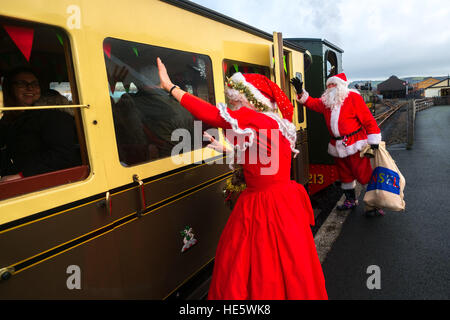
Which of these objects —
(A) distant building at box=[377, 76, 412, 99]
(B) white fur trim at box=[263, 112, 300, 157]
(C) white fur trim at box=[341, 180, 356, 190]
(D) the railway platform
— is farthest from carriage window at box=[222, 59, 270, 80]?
(A) distant building at box=[377, 76, 412, 99]

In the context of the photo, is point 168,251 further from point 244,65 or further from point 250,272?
point 244,65

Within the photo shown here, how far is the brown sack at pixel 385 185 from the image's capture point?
3816mm

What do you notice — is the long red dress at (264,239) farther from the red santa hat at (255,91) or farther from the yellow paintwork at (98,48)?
the yellow paintwork at (98,48)

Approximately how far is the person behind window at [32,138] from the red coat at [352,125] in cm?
346

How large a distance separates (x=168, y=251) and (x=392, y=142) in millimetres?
10740

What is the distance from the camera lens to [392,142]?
10906mm

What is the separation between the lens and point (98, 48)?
183 centimetres

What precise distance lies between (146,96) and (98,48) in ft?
1.68

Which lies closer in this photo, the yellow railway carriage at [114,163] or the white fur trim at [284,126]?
the yellow railway carriage at [114,163]

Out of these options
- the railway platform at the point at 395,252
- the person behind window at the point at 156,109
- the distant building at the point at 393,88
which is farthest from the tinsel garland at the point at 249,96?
the distant building at the point at 393,88

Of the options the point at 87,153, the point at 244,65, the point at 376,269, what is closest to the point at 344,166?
the point at 376,269

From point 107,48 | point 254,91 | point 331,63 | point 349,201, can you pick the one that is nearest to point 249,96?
point 254,91

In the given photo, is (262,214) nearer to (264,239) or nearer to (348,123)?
(264,239)

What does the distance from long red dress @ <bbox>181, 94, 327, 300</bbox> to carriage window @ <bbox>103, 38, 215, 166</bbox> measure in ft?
1.50
